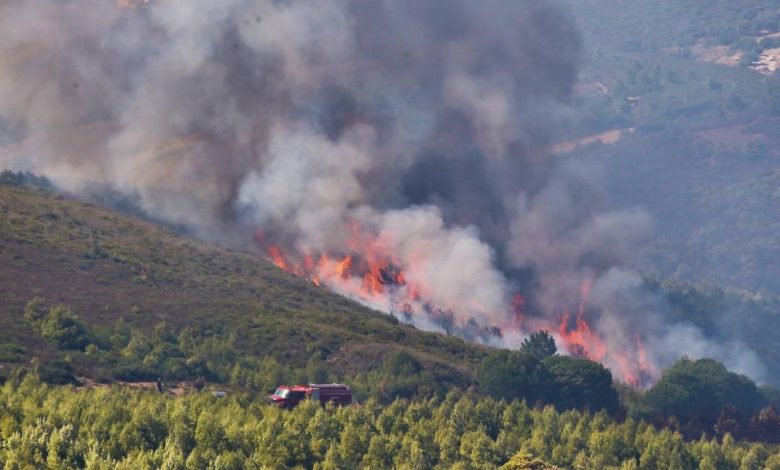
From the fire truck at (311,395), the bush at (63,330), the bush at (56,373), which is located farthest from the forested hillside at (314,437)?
the bush at (63,330)

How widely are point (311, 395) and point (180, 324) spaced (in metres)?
39.4

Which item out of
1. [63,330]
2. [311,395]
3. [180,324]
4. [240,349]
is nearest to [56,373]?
[63,330]

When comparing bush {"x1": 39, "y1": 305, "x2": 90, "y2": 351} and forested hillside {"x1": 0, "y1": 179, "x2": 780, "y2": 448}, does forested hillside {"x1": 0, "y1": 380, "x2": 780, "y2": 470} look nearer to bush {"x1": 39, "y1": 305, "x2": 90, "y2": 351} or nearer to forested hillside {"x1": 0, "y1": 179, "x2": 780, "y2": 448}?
forested hillside {"x1": 0, "y1": 179, "x2": 780, "y2": 448}

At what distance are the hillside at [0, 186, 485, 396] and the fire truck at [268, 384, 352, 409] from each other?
12.4m

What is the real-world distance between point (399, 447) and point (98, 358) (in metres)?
Answer: 43.2

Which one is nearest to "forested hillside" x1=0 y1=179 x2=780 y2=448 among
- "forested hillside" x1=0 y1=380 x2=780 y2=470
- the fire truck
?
the fire truck

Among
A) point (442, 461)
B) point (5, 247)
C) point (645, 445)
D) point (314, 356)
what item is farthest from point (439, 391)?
point (5, 247)

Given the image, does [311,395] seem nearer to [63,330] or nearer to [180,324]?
[63,330]

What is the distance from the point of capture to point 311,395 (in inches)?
5571

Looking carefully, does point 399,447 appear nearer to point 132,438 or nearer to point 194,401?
point 194,401

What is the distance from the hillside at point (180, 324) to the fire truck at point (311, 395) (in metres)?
12.4

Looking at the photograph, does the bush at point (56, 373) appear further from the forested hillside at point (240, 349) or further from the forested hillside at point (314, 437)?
the forested hillside at point (314, 437)

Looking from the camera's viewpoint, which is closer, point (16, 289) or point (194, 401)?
point (194, 401)

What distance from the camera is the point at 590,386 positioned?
182 m
